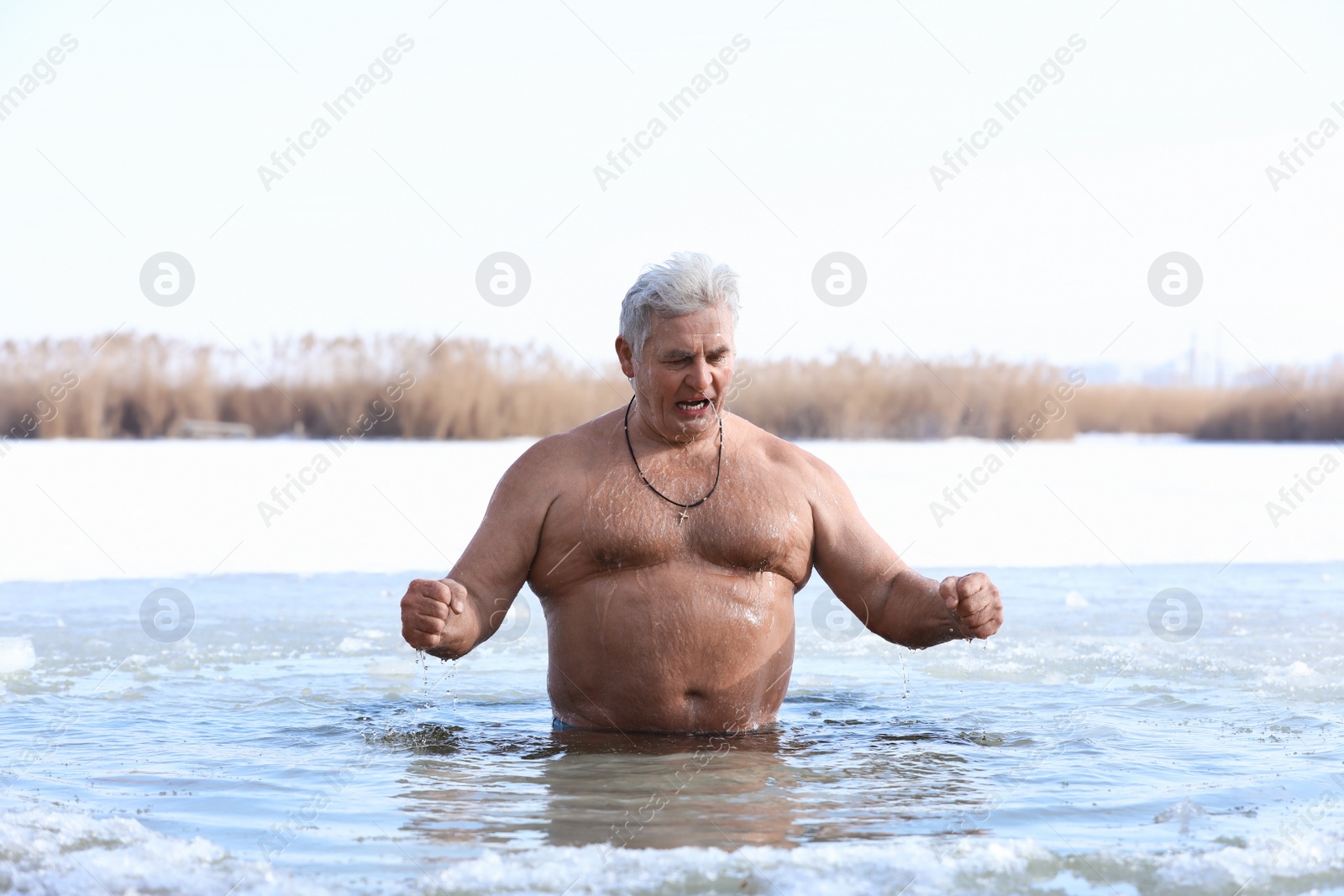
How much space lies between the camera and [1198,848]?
2.86 meters

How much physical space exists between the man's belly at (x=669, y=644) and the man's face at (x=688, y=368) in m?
0.45

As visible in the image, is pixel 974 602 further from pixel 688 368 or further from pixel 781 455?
pixel 688 368

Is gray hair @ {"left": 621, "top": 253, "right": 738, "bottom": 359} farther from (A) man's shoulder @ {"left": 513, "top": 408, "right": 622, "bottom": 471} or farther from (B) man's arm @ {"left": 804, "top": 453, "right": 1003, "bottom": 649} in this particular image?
(B) man's arm @ {"left": 804, "top": 453, "right": 1003, "bottom": 649}

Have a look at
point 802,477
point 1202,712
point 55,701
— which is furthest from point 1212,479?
point 55,701

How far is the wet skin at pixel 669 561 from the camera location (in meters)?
3.77

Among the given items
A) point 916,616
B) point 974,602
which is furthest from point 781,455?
point 974,602

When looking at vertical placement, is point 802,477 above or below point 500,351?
below

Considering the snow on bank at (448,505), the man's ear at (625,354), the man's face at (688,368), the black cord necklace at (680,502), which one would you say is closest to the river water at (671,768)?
the black cord necklace at (680,502)

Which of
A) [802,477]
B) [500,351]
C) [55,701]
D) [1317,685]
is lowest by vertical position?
[55,701]

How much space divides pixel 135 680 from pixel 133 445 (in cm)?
1077

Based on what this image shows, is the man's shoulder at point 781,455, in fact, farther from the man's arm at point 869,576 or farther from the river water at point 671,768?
the river water at point 671,768

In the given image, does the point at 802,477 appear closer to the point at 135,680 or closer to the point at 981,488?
Result: the point at 135,680

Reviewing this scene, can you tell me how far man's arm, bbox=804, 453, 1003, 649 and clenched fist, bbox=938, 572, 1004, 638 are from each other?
0.25 feet

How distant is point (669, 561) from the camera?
3.82m
